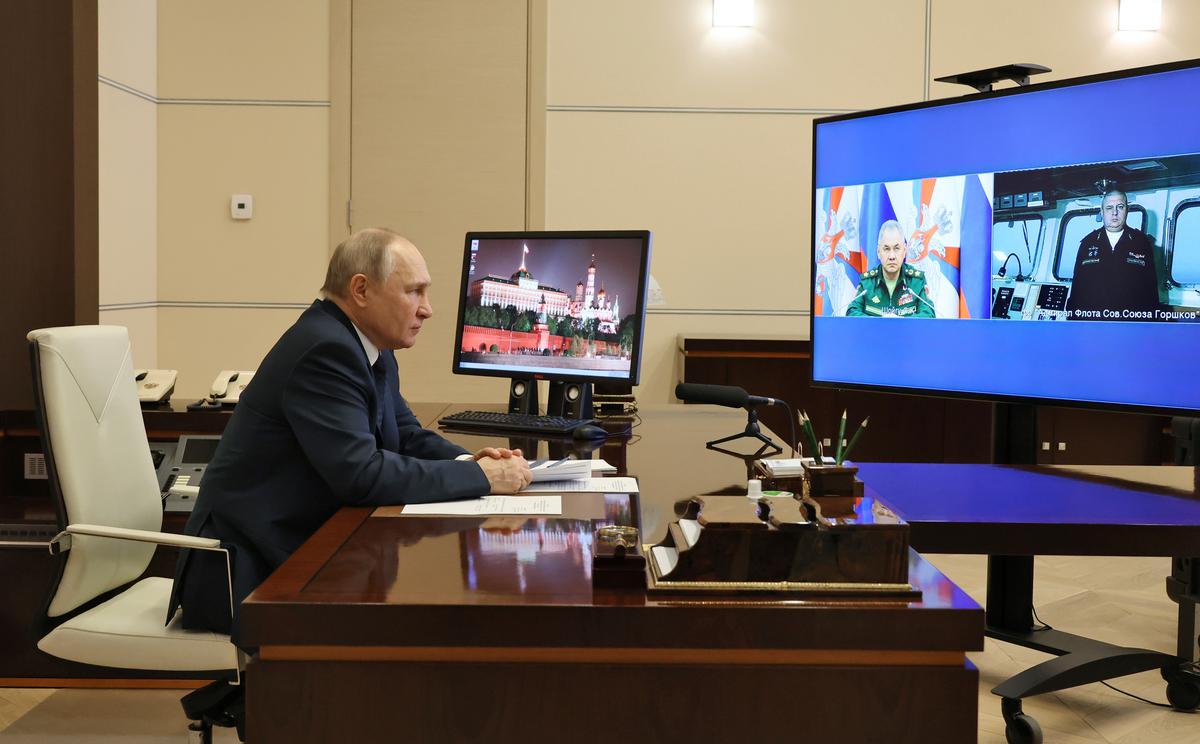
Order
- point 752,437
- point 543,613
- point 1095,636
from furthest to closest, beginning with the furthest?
point 1095,636 < point 752,437 < point 543,613

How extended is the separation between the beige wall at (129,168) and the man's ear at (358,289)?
3135 millimetres

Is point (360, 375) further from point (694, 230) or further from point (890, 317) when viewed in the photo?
point (694, 230)

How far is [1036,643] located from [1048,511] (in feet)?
4.43

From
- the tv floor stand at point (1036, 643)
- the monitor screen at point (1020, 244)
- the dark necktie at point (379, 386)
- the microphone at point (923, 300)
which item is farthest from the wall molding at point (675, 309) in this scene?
the dark necktie at point (379, 386)

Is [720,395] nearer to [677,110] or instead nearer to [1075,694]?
[1075,694]

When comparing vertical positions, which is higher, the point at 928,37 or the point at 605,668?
the point at 928,37

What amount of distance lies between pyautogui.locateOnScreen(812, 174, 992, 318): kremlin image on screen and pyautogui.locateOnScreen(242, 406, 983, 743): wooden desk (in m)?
1.42

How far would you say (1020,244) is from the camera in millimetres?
2494

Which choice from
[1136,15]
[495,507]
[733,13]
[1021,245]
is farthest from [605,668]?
[1136,15]

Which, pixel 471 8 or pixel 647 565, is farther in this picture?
pixel 471 8

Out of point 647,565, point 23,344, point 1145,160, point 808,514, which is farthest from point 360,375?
point 23,344

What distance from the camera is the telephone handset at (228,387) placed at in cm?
342

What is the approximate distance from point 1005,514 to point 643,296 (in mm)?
1313

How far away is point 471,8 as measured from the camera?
5.56 m
